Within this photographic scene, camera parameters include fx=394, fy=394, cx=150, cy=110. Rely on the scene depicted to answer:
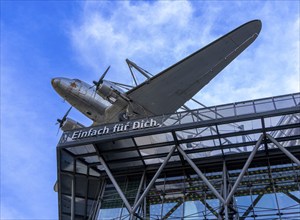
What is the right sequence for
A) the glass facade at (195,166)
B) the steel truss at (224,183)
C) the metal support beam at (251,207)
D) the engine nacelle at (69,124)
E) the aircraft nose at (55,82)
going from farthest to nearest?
the aircraft nose at (55,82) < the engine nacelle at (69,124) < the glass facade at (195,166) < the metal support beam at (251,207) < the steel truss at (224,183)

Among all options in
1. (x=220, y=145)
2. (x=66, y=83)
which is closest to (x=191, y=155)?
(x=220, y=145)

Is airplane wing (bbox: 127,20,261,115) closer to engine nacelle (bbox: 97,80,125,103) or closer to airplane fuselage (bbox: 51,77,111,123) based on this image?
engine nacelle (bbox: 97,80,125,103)

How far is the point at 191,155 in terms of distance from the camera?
22.3m

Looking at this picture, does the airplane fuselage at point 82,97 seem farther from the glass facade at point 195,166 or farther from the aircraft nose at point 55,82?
the glass facade at point 195,166

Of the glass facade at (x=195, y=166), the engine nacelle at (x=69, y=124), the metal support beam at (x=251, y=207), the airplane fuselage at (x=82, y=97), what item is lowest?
the metal support beam at (x=251, y=207)

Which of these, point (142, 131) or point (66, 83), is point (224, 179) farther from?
point (66, 83)

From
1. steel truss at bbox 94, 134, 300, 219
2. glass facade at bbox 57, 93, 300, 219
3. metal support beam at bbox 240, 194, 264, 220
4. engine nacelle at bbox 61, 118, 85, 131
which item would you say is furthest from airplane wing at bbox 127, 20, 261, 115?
metal support beam at bbox 240, 194, 264, 220

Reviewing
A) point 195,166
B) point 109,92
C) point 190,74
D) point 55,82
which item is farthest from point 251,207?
point 55,82

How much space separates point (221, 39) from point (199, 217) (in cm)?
1443

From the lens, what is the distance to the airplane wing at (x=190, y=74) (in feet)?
97.0

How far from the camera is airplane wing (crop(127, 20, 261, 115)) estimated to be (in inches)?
1164

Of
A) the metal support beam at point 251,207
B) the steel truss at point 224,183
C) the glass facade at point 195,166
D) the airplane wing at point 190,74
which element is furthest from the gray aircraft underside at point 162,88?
the metal support beam at point 251,207

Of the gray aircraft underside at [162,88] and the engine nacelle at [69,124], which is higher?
the gray aircraft underside at [162,88]

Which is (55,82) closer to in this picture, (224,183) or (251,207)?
(224,183)
